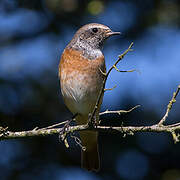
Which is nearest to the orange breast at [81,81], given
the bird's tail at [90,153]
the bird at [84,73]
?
the bird at [84,73]

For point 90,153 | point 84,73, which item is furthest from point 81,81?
point 90,153

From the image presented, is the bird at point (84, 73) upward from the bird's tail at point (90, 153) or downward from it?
upward

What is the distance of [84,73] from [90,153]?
1.26 meters

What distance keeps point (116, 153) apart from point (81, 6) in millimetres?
2561

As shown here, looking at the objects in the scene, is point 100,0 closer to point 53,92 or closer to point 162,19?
point 162,19

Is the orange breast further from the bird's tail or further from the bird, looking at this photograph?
the bird's tail

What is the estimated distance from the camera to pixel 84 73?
494 cm

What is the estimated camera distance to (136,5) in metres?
7.05

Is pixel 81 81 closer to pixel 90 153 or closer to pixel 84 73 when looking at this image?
pixel 84 73

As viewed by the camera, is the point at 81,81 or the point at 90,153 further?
the point at 90,153

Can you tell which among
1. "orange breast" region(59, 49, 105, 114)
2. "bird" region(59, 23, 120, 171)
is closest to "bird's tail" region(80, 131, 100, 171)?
"bird" region(59, 23, 120, 171)

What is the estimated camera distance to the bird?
→ 494 cm

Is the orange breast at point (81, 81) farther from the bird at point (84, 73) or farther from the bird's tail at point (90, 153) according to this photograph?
the bird's tail at point (90, 153)

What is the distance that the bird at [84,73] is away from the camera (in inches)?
194
